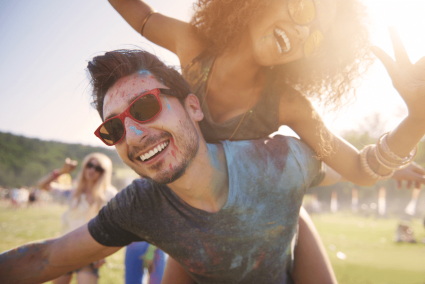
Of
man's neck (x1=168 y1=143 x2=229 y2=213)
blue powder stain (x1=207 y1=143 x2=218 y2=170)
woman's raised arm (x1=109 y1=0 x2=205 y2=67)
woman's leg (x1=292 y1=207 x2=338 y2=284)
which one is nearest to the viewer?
man's neck (x1=168 y1=143 x2=229 y2=213)

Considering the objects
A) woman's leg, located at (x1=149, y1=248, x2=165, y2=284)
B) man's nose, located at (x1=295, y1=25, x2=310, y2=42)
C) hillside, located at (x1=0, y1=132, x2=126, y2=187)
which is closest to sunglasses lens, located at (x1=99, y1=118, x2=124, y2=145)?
man's nose, located at (x1=295, y1=25, x2=310, y2=42)

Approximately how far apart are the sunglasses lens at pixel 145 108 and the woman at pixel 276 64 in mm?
559

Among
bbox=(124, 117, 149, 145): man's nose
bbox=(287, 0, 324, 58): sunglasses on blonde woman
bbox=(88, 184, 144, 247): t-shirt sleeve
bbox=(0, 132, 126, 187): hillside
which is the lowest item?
bbox=(0, 132, 126, 187): hillside

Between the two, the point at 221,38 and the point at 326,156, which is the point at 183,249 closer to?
the point at 326,156

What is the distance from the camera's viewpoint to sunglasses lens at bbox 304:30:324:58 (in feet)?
6.16

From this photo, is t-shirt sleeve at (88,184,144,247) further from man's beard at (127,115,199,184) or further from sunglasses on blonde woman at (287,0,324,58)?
sunglasses on blonde woman at (287,0,324,58)

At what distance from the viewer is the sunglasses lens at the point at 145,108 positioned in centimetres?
150

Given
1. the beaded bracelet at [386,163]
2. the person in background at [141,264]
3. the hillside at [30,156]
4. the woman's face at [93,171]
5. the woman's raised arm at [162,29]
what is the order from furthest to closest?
1. the hillside at [30,156]
2. the woman's face at [93,171]
3. the person in background at [141,264]
4. the woman's raised arm at [162,29]
5. the beaded bracelet at [386,163]

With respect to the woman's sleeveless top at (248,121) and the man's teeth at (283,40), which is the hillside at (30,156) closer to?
the woman's sleeveless top at (248,121)

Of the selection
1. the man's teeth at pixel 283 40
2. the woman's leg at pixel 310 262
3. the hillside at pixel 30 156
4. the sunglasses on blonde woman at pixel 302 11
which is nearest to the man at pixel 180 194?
the woman's leg at pixel 310 262

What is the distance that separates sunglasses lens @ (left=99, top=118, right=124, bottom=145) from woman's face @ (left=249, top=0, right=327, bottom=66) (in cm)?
110

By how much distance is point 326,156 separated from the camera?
1.91m

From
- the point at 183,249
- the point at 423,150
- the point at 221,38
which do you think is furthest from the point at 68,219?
the point at 423,150

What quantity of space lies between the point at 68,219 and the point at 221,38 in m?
4.48
